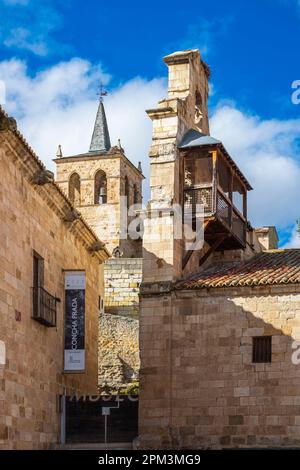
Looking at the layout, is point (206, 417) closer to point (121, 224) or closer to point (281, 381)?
point (281, 381)

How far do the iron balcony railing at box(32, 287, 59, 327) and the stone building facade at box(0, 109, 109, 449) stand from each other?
0.22 ft

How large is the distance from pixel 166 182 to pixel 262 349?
16.5ft

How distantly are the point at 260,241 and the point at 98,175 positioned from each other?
4022 centimetres

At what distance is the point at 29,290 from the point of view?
2067cm

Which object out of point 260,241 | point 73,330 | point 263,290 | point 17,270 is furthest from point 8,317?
point 260,241

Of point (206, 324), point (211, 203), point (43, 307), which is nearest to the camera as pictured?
point (43, 307)

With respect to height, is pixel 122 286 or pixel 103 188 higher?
pixel 103 188

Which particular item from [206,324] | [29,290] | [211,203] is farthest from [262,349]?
[29,290]

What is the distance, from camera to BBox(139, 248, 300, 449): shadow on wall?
21328 mm

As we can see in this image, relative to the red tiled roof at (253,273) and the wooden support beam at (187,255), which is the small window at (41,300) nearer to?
the red tiled roof at (253,273)

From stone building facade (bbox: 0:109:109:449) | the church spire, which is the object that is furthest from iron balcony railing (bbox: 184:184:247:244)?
the church spire

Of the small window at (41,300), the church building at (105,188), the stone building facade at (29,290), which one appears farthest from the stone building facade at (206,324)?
the church building at (105,188)

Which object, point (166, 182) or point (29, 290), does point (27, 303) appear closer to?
point (29, 290)

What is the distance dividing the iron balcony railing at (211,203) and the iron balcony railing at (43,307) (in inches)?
175
